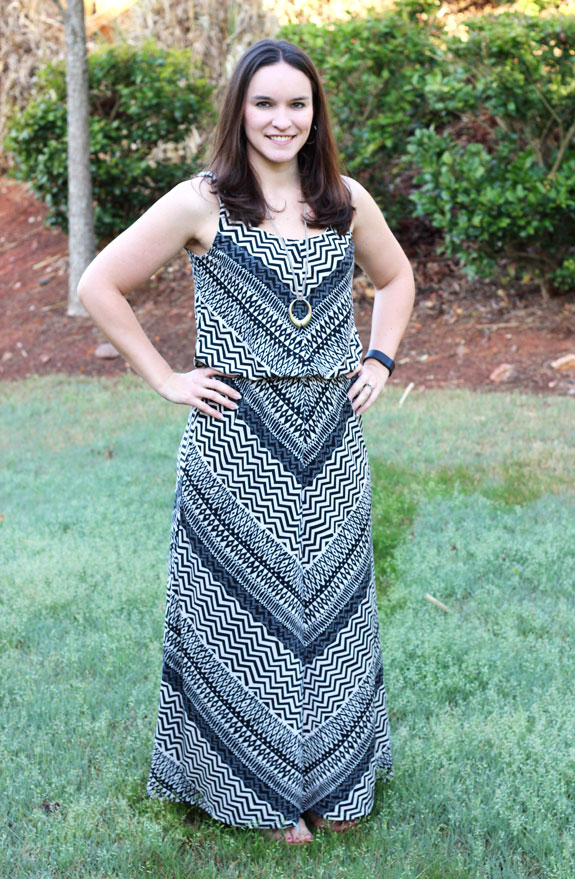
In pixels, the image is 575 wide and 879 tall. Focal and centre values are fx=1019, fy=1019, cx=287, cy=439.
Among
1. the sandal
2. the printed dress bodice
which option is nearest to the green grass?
the sandal

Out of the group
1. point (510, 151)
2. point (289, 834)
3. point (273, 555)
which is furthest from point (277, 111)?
point (510, 151)

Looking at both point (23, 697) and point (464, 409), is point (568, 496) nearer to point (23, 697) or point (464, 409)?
point (464, 409)

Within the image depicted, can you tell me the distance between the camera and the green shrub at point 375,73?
29.1 ft

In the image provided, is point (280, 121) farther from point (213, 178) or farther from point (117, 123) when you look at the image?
point (117, 123)

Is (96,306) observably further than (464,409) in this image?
No

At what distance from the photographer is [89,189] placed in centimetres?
984

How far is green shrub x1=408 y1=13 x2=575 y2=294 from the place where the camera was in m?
7.83

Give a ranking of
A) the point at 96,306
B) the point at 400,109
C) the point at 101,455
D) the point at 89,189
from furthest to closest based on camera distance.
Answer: the point at 89,189
the point at 400,109
the point at 101,455
the point at 96,306

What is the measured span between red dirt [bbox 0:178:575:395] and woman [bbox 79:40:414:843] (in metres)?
5.22

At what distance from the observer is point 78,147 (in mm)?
9555

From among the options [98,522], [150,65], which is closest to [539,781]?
[98,522]

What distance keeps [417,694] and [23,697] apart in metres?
1.45

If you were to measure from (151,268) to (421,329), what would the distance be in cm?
668

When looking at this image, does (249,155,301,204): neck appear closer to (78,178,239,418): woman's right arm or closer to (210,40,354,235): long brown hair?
(210,40,354,235): long brown hair
